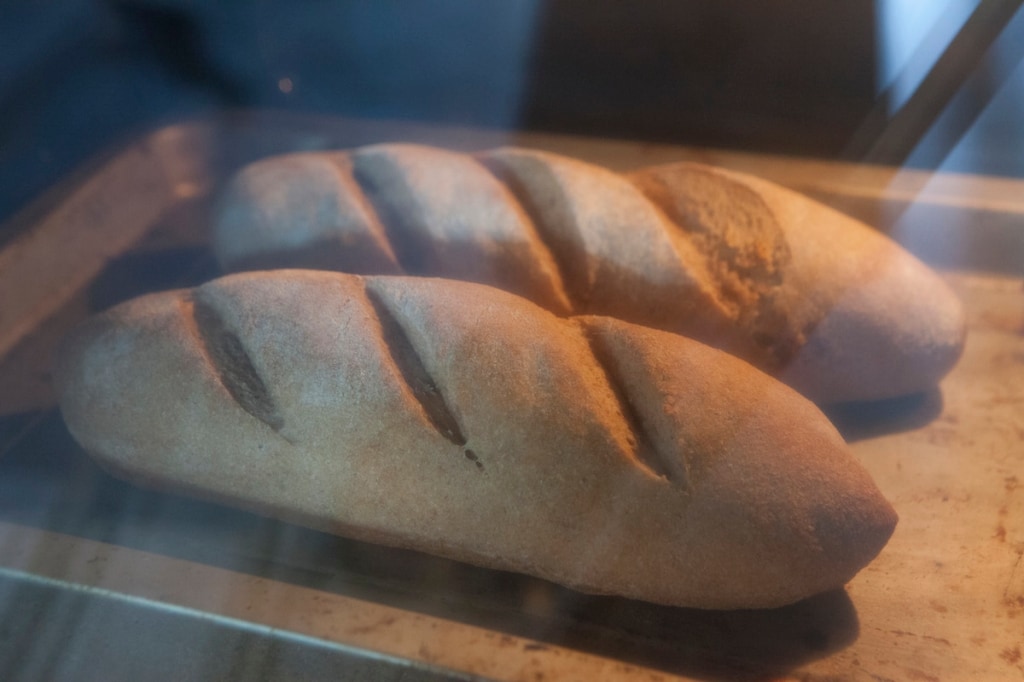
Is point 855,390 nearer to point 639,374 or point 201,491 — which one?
point 639,374

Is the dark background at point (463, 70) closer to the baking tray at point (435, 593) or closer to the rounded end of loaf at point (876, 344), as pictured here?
the rounded end of loaf at point (876, 344)

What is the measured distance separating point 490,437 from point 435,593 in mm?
265

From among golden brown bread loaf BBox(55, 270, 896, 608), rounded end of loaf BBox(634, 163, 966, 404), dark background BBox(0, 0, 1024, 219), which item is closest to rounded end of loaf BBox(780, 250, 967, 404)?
rounded end of loaf BBox(634, 163, 966, 404)

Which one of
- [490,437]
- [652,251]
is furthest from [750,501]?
[652,251]

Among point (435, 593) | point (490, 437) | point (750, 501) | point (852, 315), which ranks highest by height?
point (852, 315)

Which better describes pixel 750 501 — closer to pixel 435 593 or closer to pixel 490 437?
pixel 490 437

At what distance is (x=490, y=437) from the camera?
1.07 meters

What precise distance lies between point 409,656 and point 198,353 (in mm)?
593

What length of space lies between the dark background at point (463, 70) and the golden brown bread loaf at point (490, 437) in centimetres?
93

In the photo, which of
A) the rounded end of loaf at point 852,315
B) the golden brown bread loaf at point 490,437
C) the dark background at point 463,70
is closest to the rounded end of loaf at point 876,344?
the rounded end of loaf at point 852,315

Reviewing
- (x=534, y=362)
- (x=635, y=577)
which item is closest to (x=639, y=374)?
(x=534, y=362)

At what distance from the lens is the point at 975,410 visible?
1.46 m

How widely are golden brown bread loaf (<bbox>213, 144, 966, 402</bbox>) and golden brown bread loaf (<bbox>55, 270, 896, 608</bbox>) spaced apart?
0.28 m

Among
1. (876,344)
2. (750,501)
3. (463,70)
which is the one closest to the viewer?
(750,501)
